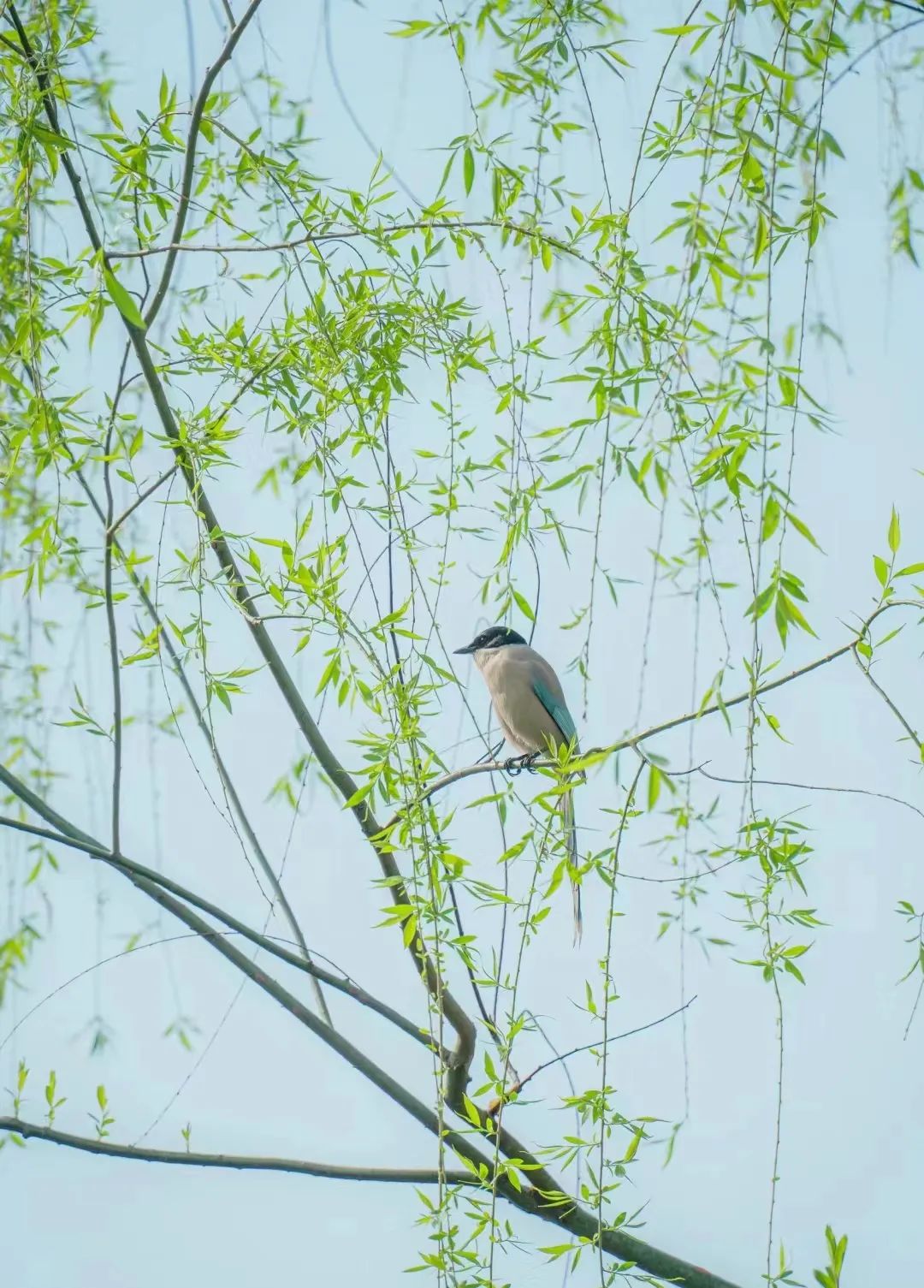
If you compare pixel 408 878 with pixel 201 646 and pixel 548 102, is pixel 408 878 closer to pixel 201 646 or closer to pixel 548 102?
pixel 201 646

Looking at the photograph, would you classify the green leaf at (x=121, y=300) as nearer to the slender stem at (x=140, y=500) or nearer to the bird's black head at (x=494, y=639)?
the slender stem at (x=140, y=500)

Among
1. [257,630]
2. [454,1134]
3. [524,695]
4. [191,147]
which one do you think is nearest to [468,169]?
[191,147]

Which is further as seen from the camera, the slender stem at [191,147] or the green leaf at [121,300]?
the slender stem at [191,147]

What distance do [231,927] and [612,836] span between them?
2.55 feet

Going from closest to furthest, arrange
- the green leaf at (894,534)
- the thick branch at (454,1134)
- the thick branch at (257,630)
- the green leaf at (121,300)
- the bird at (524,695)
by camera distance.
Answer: the green leaf at (121,300) < the green leaf at (894,534) < the thick branch at (257,630) < the thick branch at (454,1134) < the bird at (524,695)

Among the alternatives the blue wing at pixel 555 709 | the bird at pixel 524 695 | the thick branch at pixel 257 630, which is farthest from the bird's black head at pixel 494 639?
the thick branch at pixel 257 630

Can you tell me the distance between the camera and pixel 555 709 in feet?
10.9

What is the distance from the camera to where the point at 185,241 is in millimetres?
2047

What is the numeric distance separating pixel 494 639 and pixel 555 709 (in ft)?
0.94

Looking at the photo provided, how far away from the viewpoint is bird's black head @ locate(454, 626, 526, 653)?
342 centimetres

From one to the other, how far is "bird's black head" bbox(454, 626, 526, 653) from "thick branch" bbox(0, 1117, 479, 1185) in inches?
60.3

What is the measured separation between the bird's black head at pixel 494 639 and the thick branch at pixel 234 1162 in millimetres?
1532

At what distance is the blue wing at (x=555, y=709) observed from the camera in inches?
129

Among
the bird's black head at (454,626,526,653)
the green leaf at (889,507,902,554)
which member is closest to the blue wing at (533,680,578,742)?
the bird's black head at (454,626,526,653)
